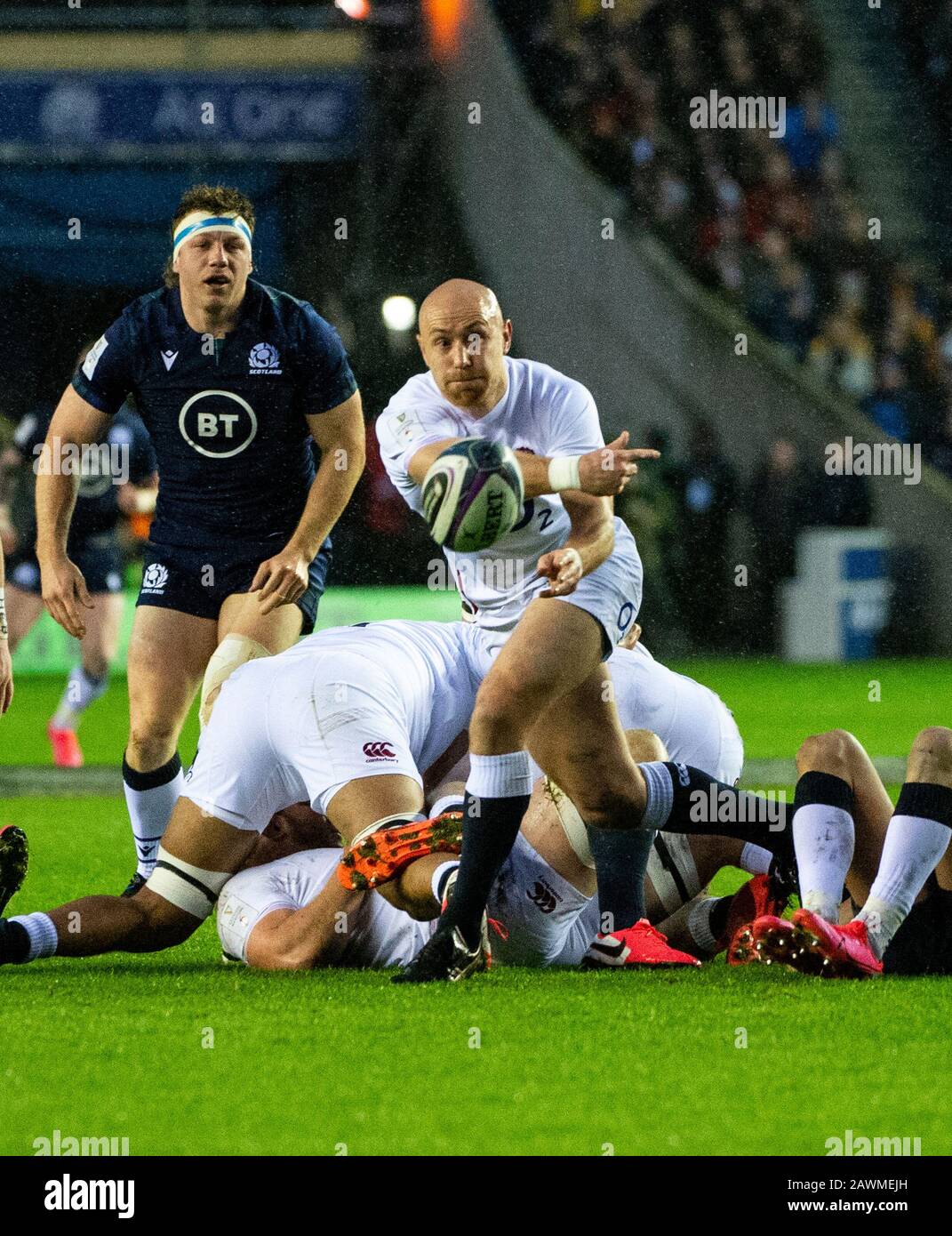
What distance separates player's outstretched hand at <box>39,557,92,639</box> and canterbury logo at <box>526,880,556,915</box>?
1.68 m

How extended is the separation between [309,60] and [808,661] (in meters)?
6.61

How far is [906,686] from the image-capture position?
13.5 metres

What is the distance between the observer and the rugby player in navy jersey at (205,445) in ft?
18.2

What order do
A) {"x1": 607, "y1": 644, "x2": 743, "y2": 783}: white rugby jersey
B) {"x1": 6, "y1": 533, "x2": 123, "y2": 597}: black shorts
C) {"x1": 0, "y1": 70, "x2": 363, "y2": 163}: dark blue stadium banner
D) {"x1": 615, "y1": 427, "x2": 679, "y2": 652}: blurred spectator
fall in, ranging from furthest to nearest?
{"x1": 0, "y1": 70, "x2": 363, "y2": 163}: dark blue stadium banner, {"x1": 615, "y1": 427, "x2": 679, "y2": 652}: blurred spectator, {"x1": 6, "y1": 533, "x2": 123, "y2": 597}: black shorts, {"x1": 607, "y1": 644, "x2": 743, "y2": 783}: white rugby jersey

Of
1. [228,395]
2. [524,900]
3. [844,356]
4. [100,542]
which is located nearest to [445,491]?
[524,900]

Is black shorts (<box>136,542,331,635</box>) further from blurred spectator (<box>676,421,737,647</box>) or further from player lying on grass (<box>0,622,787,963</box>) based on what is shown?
blurred spectator (<box>676,421,737,647</box>)

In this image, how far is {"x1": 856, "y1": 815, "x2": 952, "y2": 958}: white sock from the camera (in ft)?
13.5

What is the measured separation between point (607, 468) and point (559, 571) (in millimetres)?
250

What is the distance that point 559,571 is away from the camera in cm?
421

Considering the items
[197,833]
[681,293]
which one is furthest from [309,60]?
[197,833]

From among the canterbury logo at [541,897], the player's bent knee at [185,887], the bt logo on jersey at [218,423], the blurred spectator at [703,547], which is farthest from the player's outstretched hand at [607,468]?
the blurred spectator at [703,547]

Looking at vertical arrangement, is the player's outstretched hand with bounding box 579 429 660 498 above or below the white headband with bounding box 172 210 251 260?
below

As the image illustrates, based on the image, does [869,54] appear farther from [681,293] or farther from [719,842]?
[719,842]

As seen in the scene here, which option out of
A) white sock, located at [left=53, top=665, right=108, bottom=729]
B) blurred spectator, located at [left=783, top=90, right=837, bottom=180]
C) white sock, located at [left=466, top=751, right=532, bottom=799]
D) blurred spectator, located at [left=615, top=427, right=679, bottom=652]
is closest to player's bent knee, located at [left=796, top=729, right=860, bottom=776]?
white sock, located at [left=466, top=751, right=532, bottom=799]
